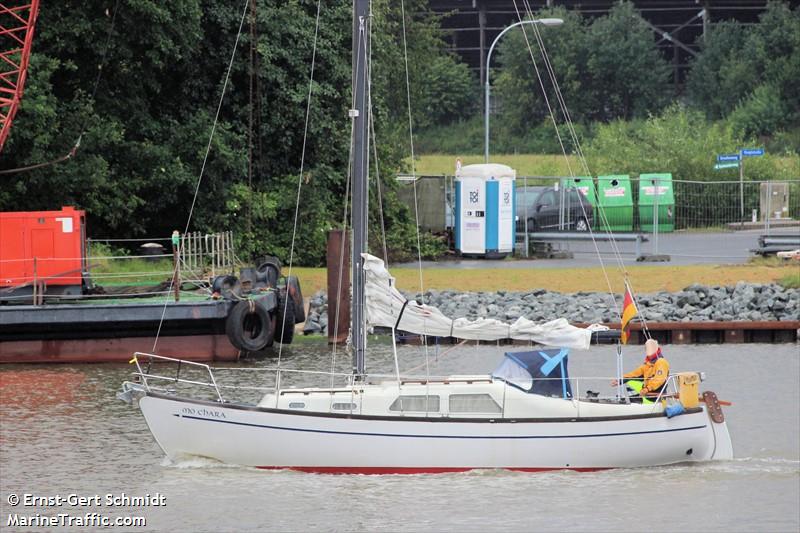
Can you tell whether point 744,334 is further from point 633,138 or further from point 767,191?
point 633,138

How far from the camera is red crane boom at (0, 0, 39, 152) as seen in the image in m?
36.7

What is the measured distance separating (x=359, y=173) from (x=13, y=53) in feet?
67.9

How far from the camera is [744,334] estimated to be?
34562 millimetres

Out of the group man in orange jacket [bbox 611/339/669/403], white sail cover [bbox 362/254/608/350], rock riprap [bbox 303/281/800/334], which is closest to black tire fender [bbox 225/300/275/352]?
rock riprap [bbox 303/281/800/334]

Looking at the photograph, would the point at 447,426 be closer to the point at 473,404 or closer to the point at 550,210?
the point at 473,404

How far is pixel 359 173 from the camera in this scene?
2191 cm

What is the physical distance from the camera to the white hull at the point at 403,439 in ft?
68.9

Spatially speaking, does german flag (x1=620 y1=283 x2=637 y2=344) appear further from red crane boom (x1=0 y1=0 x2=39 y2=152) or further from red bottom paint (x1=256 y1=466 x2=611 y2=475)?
red crane boom (x1=0 y1=0 x2=39 y2=152)

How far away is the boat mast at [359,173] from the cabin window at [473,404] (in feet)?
5.22

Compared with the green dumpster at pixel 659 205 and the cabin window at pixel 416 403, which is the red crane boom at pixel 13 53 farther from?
the green dumpster at pixel 659 205

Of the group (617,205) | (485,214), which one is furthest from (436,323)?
(617,205)

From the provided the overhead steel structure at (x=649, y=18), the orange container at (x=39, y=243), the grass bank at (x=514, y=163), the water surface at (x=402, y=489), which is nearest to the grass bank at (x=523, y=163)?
the grass bank at (x=514, y=163)

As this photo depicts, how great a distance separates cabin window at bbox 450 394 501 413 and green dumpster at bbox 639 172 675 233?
30061 millimetres

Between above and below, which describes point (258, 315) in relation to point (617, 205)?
below
